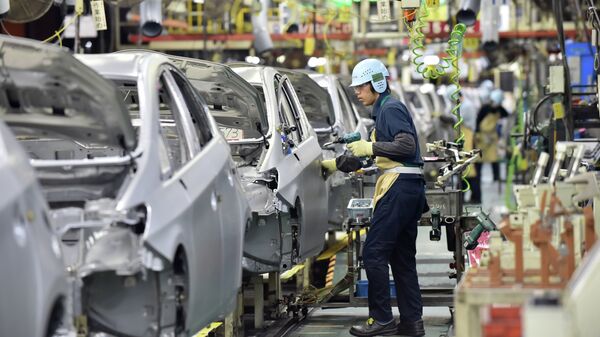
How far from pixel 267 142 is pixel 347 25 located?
1811 cm

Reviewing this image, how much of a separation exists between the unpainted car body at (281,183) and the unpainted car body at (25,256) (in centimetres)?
368

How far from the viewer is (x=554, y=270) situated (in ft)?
20.3

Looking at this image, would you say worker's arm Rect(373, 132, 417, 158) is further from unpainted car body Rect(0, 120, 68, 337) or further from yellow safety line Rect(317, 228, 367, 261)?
unpainted car body Rect(0, 120, 68, 337)

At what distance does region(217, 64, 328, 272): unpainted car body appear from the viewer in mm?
9500

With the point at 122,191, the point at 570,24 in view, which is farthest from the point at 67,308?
the point at 570,24

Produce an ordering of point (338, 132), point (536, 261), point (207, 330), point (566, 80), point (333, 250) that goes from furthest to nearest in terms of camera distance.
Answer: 1. point (338, 132)
2. point (566, 80)
3. point (333, 250)
4. point (207, 330)
5. point (536, 261)

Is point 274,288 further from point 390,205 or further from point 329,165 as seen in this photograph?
point 390,205

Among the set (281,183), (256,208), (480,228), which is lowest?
(480,228)

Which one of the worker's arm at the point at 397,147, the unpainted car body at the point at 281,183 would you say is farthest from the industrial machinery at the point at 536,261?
the unpainted car body at the point at 281,183

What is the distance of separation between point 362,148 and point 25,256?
435cm

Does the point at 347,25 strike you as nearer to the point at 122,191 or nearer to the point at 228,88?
the point at 228,88

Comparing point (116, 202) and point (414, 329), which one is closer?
point (116, 202)

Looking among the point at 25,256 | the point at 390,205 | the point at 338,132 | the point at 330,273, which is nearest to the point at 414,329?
the point at 390,205

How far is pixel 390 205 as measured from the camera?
9.36 metres
